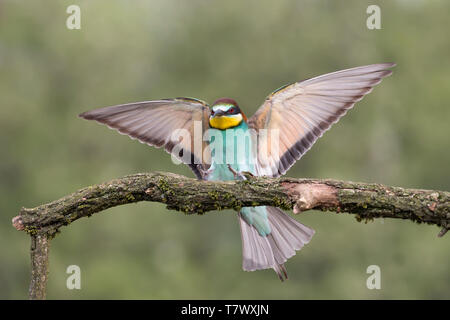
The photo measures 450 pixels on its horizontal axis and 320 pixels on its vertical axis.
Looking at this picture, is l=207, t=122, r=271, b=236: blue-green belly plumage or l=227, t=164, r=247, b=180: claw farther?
l=207, t=122, r=271, b=236: blue-green belly plumage

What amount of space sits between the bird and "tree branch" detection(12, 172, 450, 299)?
2.62 feet

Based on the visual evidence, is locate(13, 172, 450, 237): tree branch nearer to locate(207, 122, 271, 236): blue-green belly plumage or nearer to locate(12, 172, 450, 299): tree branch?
locate(12, 172, 450, 299): tree branch

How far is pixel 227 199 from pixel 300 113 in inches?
51.0

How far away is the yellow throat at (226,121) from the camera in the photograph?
15.8 ft

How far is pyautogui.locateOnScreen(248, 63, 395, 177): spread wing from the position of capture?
4621mm

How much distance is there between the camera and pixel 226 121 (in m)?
4.83

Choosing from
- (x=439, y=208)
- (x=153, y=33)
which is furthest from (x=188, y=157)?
(x=153, y=33)

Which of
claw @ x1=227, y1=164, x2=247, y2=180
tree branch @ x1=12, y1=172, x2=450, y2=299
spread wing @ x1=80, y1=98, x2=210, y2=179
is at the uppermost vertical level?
spread wing @ x1=80, y1=98, x2=210, y2=179

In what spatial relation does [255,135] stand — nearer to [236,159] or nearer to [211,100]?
[236,159]

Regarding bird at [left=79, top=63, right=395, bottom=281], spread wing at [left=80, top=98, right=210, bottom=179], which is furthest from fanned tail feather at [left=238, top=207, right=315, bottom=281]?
spread wing at [left=80, top=98, right=210, bottom=179]

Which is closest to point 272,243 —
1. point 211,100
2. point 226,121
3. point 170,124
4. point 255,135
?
point 255,135

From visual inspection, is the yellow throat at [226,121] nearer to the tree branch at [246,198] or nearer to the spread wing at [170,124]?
the spread wing at [170,124]

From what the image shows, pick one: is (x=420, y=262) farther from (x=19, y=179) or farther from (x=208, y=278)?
(x=19, y=179)

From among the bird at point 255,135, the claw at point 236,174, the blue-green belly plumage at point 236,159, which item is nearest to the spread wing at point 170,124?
the bird at point 255,135
